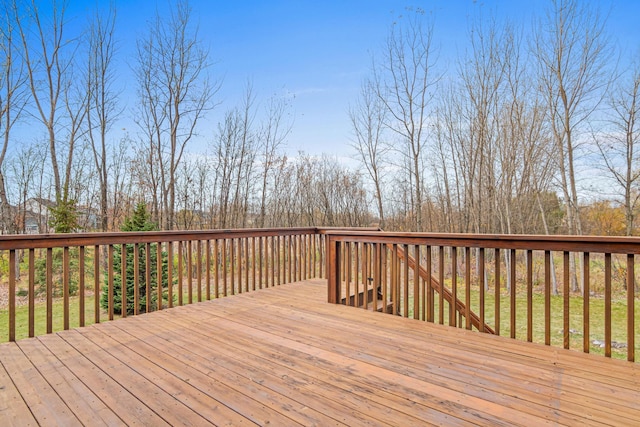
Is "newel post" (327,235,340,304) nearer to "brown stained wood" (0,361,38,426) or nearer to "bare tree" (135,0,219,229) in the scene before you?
"brown stained wood" (0,361,38,426)

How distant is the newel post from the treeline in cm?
612

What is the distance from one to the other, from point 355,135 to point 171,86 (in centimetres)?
535

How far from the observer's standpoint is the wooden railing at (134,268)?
2.85m

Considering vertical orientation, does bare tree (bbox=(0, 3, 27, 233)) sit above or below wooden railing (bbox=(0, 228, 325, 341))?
above

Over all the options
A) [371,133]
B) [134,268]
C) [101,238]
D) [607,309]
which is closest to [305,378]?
[607,309]

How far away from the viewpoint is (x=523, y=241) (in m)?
2.58

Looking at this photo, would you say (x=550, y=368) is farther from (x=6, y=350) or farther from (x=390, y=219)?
(x=390, y=219)

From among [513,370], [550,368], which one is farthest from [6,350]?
[550,368]

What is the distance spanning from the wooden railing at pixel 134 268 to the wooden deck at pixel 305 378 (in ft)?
1.62

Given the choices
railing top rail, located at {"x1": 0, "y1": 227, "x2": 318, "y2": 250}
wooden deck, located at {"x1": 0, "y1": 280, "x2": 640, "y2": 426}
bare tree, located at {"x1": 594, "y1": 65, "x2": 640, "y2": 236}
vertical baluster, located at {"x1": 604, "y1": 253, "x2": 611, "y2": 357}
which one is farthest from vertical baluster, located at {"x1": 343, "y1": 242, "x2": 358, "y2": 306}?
bare tree, located at {"x1": 594, "y1": 65, "x2": 640, "y2": 236}

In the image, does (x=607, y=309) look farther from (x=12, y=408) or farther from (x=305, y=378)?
(x=12, y=408)

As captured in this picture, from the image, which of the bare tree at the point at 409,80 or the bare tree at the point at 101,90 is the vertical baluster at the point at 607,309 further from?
the bare tree at the point at 101,90

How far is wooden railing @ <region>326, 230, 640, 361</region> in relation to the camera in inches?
90.7

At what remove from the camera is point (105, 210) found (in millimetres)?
9484
